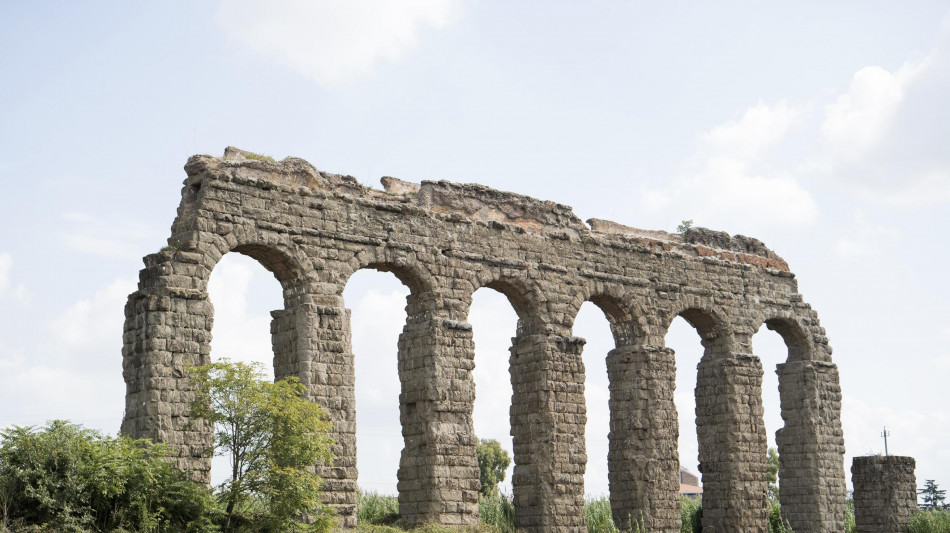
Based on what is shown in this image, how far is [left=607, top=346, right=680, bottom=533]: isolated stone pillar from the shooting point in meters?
24.7

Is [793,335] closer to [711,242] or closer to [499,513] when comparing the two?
[711,242]

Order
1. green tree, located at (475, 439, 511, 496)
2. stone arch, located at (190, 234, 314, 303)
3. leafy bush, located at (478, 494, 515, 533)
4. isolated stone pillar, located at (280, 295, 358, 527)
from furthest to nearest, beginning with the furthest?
green tree, located at (475, 439, 511, 496) → leafy bush, located at (478, 494, 515, 533) → isolated stone pillar, located at (280, 295, 358, 527) → stone arch, located at (190, 234, 314, 303)

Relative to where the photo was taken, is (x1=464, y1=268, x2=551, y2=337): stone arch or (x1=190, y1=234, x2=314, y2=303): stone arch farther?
(x1=464, y1=268, x2=551, y2=337): stone arch

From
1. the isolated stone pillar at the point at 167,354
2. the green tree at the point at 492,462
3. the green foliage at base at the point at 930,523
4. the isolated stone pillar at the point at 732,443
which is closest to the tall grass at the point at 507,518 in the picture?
the green foliage at base at the point at 930,523

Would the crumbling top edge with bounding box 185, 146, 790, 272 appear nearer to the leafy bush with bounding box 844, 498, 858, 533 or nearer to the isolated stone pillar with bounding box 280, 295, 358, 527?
the isolated stone pillar with bounding box 280, 295, 358, 527

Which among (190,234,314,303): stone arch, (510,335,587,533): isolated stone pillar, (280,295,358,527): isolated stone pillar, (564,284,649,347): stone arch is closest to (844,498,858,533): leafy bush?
(564,284,649,347): stone arch

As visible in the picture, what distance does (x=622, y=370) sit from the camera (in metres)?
25.6

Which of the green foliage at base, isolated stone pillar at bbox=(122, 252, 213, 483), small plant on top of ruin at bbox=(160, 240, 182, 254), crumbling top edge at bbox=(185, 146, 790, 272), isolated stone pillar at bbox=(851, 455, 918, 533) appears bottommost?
the green foliage at base

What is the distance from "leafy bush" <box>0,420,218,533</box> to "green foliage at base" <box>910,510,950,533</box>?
15.8 m

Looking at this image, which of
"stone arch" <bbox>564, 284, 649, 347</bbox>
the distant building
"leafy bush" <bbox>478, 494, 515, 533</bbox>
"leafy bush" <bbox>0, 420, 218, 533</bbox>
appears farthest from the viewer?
the distant building

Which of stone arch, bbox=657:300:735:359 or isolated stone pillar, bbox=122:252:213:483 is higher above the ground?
stone arch, bbox=657:300:735:359

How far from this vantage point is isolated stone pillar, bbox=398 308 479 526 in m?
21.7

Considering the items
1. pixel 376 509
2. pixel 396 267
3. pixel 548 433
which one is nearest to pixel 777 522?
pixel 548 433

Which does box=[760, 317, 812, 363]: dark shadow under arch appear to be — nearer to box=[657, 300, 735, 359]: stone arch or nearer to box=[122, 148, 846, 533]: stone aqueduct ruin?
box=[122, 148, 846, 533]: stone aqueduct ruin
